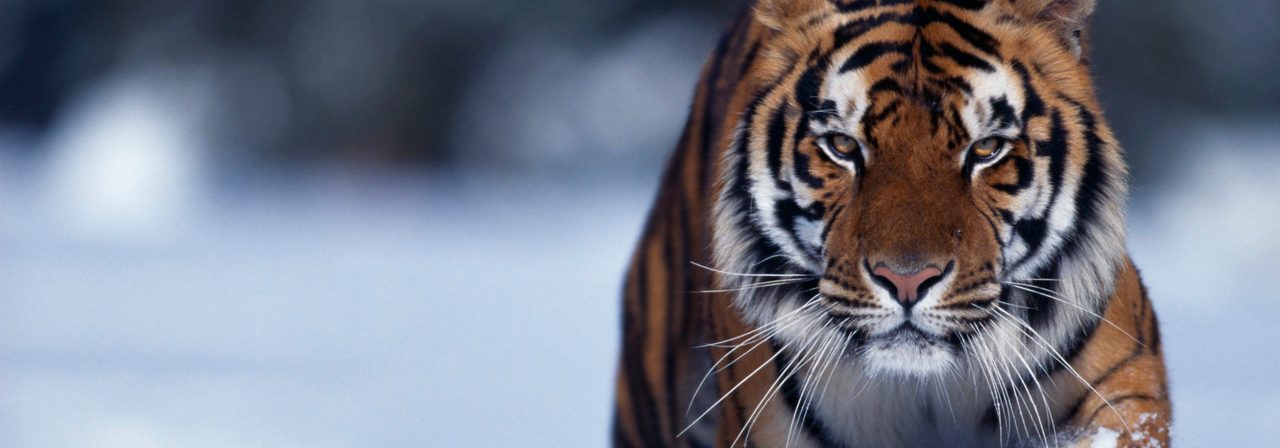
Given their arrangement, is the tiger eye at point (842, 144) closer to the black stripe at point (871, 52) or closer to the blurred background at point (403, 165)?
the black stripe at point (871, 52)

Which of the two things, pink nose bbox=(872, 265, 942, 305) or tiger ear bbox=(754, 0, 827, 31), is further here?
tiger ear bbox=(754, 0, 827, 31)

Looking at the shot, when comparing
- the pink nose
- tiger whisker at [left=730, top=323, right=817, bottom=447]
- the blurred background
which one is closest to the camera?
the pink nose

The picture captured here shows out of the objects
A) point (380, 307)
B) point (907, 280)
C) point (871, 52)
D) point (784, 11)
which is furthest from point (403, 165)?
point (907, 280)

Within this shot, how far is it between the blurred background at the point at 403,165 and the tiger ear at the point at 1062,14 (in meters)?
2.50

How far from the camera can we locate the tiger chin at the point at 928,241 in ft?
3.63

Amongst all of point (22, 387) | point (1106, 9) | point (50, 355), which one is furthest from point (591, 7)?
point (22, 387)

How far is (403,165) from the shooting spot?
6.32 m

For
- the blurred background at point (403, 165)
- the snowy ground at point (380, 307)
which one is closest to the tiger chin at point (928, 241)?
the snowy ground at point (380, 307)

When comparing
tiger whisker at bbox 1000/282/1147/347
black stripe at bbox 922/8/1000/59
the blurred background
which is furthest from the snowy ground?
black stripe at bbox 922/8/1000/59

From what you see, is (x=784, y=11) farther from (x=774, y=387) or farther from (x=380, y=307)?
(x=380, y=307)

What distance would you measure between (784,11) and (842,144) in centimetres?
17

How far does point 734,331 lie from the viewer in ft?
4.34

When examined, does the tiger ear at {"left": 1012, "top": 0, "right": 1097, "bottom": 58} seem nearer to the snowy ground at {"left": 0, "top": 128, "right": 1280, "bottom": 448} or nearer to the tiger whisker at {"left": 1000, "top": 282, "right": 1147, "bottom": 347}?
the tiger whisker at {"left": 1000, "top": 282, "right": 1147, "bottom": 347}

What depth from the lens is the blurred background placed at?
411 cm
